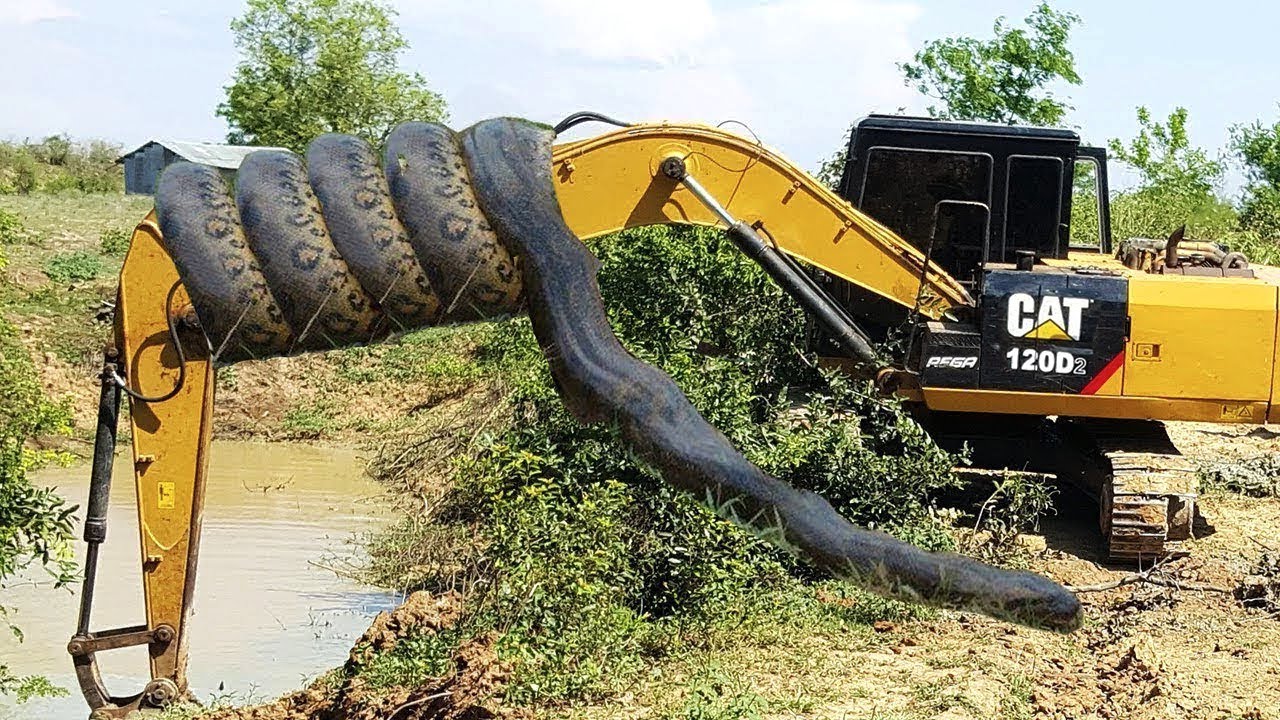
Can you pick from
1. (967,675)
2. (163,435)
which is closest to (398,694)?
(163,435)

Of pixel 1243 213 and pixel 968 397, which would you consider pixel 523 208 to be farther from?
pixel 1243 213

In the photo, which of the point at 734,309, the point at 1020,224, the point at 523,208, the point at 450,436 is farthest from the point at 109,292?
the point at 523,208

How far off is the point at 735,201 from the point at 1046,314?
9.10ft

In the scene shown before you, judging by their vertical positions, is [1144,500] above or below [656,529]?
above

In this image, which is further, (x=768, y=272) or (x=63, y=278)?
(x=63, y=278)

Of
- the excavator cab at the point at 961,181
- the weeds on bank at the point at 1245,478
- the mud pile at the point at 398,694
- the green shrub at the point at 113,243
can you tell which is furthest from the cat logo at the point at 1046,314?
the green shrub at the point at 113,243

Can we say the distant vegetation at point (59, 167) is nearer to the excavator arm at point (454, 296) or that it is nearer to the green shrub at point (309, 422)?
the green shrub at point (309, 422)

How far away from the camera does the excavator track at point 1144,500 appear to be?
11242 mm

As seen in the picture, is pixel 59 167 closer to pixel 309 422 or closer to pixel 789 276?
pixel 309 422

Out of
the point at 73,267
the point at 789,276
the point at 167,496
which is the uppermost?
the point at 73,267

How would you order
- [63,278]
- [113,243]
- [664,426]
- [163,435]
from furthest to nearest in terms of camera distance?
[113,243]
[63,278]
[163,435]
[664,426]

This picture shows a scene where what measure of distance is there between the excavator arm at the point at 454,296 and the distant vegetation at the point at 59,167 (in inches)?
1361

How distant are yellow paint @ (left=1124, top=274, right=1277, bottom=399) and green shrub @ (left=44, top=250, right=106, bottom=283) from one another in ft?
60.2

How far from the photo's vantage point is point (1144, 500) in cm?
1130
